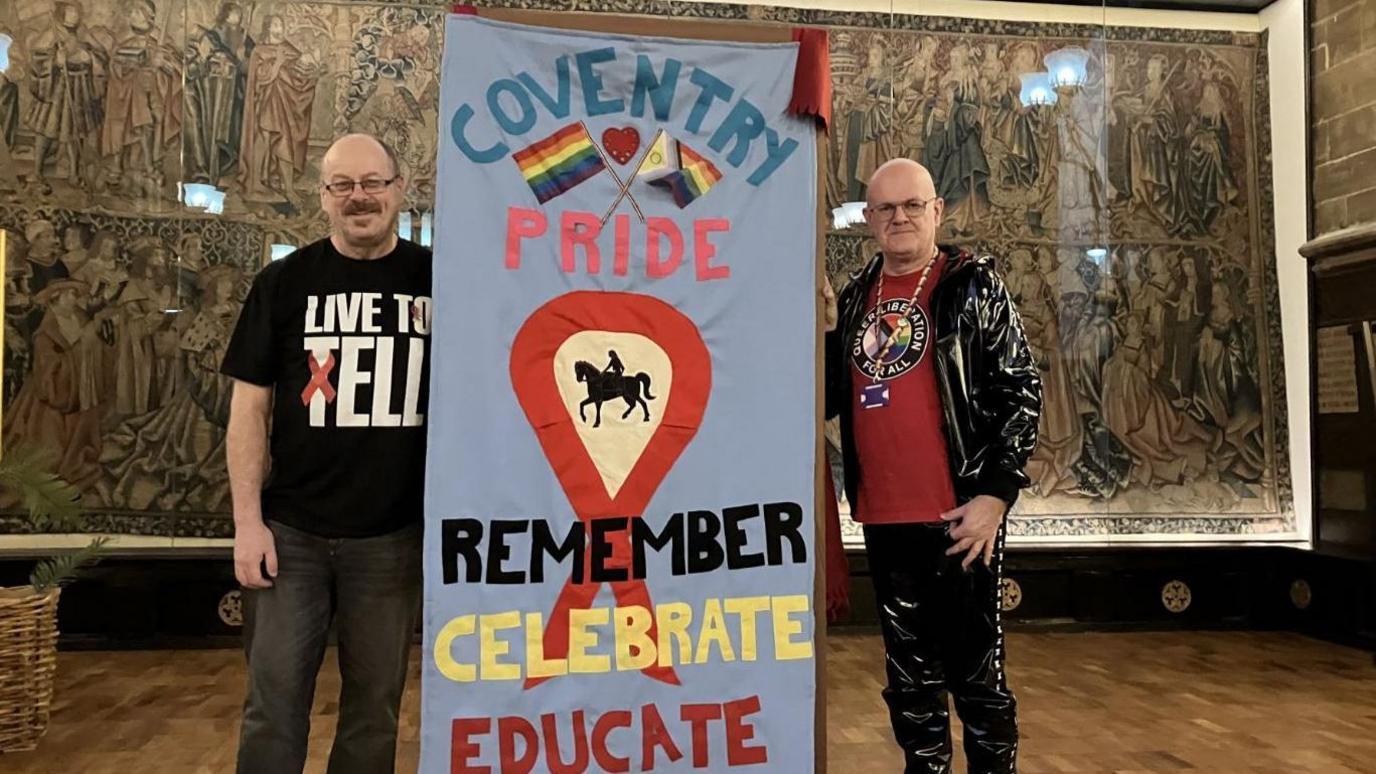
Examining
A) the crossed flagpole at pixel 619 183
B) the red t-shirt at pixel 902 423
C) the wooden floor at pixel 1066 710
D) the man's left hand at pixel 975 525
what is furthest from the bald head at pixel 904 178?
the wooden floor at pixel 1066 710

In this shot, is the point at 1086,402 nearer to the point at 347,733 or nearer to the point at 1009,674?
the point at 1009,674

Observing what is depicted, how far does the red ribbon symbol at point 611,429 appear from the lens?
2.36 m

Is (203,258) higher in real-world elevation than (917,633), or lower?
higher

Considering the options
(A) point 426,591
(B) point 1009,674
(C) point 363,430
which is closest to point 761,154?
(C) point 363,430

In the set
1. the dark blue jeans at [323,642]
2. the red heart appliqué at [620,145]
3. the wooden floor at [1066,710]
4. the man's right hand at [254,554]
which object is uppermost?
the red heart appliqué at [620,145]

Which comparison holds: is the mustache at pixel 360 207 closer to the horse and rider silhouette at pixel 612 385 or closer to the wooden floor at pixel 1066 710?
the horse and rider silhouette at pixel 612 385

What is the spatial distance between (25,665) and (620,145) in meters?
3.27

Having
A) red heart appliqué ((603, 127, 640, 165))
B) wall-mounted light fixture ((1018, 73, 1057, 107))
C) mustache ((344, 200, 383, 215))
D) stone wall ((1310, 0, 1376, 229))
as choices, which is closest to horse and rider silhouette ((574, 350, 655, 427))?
red heart appliqué ((603, 127, 640, 165))

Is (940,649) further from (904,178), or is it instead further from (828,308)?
(904,178)

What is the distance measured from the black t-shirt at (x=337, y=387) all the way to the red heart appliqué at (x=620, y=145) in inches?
25.2

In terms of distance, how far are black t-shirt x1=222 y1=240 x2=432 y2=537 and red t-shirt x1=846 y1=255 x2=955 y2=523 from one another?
1215mm

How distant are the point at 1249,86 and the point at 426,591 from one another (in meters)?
7.26

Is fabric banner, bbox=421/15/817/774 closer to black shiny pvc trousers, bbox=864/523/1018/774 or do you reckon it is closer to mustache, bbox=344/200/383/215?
mustache, bbox=344/200/383/215

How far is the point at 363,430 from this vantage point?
2.29 m
